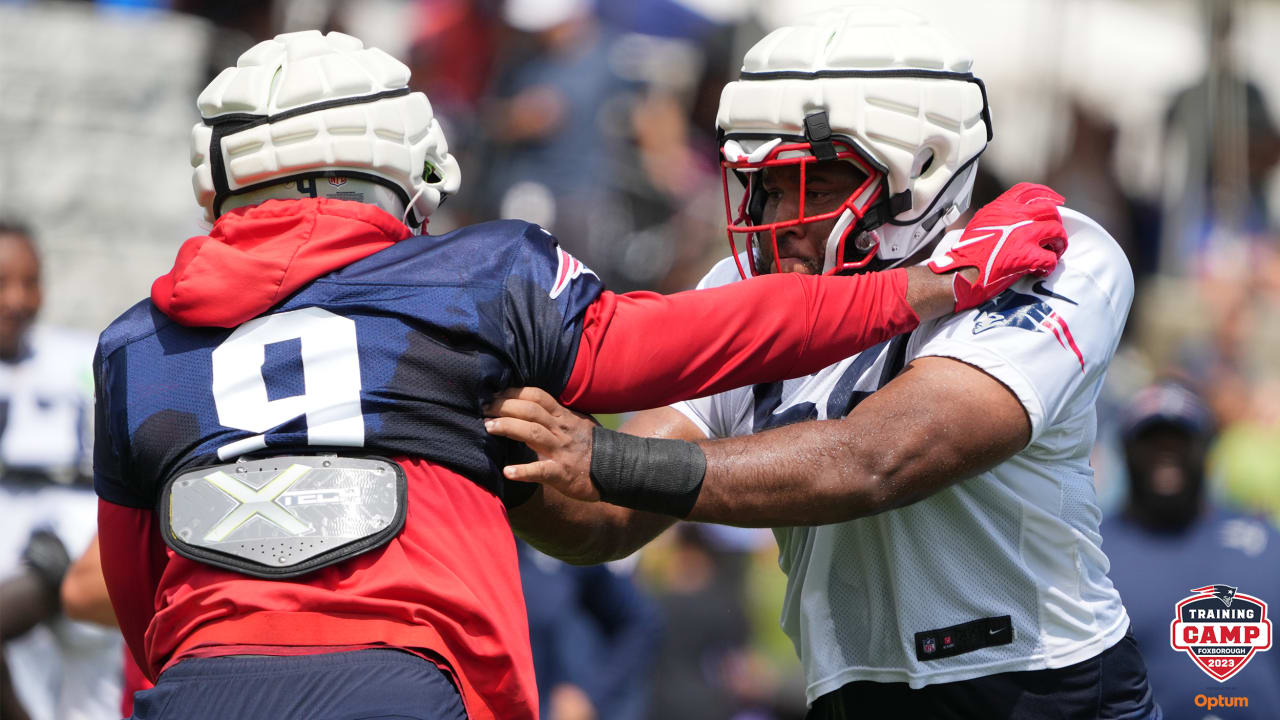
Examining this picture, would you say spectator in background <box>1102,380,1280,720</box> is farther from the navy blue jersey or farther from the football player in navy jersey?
the navy blue jersey

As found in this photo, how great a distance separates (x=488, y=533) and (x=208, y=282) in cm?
→ 68

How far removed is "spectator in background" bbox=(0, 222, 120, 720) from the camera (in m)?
5.77

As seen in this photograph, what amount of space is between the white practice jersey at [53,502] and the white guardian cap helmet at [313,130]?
309cm

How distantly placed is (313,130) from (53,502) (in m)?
3.58

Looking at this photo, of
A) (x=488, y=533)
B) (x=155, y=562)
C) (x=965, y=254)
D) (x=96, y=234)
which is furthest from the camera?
(x=96, y=234)

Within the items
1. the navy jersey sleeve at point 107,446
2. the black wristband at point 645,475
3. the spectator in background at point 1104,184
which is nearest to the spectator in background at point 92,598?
the navy jersey sleeve at point 107,446

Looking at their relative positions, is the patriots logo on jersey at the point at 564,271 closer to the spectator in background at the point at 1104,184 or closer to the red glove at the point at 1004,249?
the red glove at the point at 1004,249

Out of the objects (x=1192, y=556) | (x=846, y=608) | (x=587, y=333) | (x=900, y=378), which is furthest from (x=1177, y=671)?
(x=587, y=333)

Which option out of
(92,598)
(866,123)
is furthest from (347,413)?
(92,598)

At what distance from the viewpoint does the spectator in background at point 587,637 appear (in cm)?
722

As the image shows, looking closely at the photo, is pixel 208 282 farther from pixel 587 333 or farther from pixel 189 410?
pixel 587 333

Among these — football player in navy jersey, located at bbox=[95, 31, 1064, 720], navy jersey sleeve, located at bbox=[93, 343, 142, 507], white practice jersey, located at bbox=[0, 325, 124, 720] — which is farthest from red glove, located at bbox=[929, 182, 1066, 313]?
white practice jersey, located at bbox=[0, 325, 124, 720]

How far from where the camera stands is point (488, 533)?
2816 mm

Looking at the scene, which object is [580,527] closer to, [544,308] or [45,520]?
[544,308]
